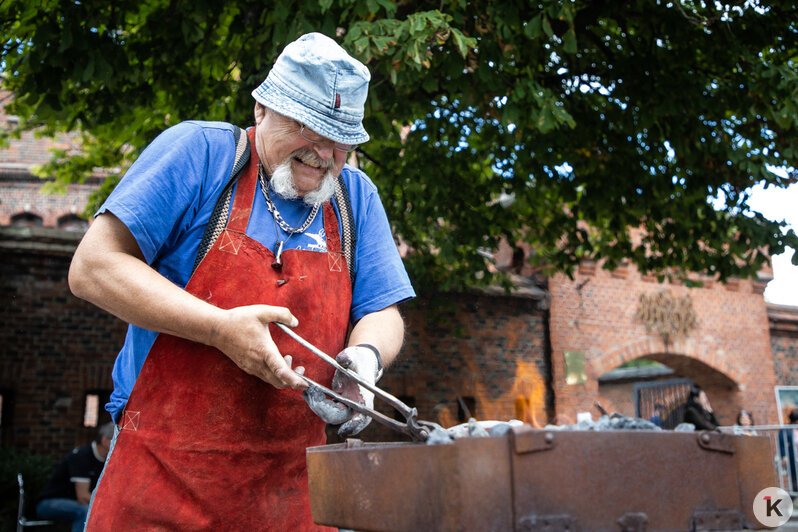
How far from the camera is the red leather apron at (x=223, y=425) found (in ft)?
6.01

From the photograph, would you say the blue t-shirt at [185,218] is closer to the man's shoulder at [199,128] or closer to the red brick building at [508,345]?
the man's shoulder at [199,128]

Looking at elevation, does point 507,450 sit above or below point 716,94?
below

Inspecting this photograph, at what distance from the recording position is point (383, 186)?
25.4ft

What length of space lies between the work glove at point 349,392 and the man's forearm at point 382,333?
74mm

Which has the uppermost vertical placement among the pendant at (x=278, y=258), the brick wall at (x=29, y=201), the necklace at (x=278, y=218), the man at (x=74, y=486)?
the brick wall at (x=29, y=201)

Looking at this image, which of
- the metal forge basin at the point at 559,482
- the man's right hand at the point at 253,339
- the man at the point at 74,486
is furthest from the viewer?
the man at the point at 74,486

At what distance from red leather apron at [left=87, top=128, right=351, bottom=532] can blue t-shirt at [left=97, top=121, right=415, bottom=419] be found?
0.21 feet

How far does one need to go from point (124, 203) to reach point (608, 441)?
1.24 m

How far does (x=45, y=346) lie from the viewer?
8836 mm

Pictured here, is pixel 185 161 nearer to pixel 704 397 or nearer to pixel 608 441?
pixel 608 441

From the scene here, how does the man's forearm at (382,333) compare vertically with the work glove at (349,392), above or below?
above

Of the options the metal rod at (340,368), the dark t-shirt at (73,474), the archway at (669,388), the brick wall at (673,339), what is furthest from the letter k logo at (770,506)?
the archway at (669,388)

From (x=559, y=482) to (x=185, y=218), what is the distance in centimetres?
116

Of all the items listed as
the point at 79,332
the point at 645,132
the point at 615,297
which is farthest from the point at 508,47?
the point at 615,297
